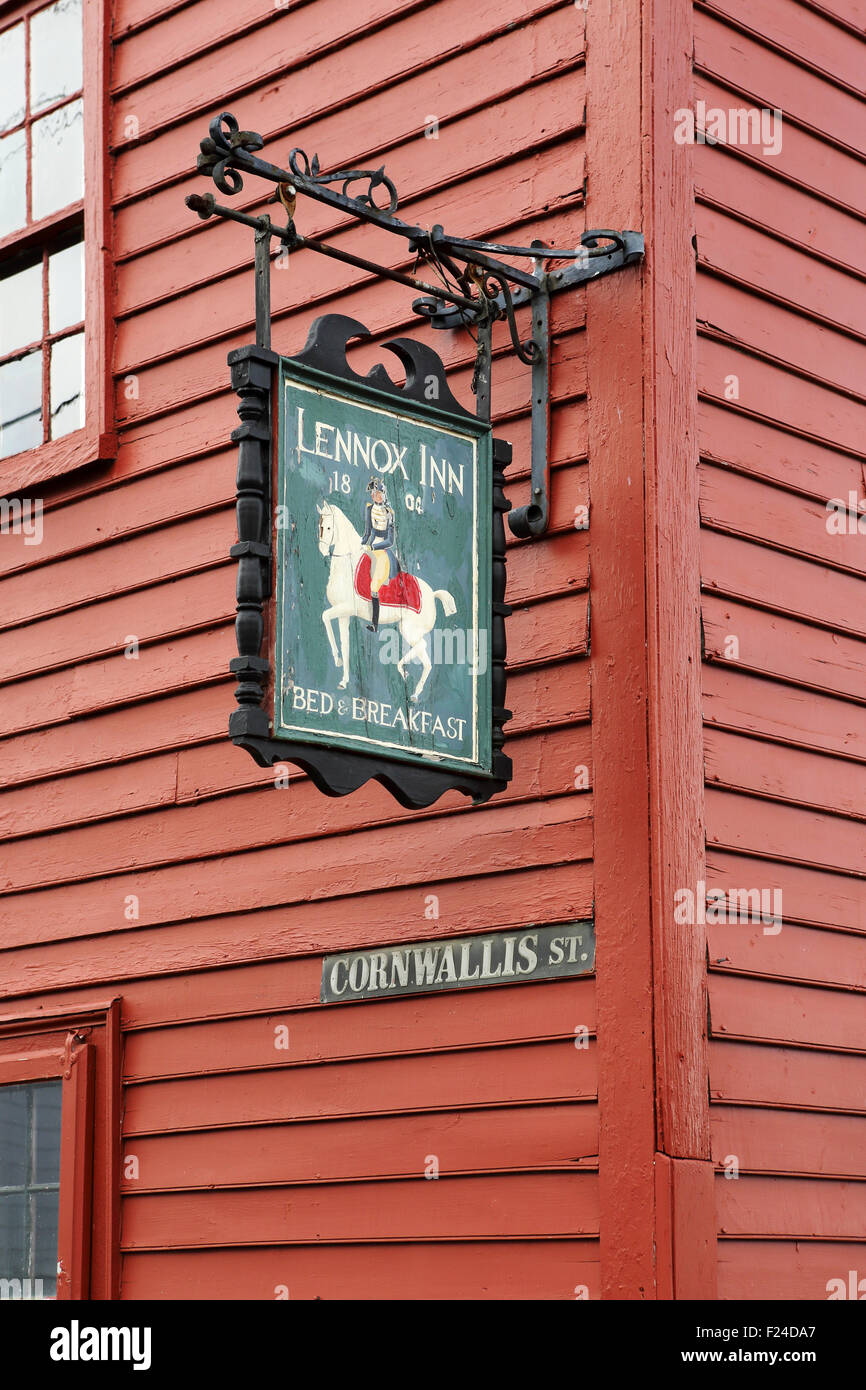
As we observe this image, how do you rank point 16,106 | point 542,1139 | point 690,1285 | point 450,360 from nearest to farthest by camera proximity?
point 690,1285
point 542,1139
point 450,360
point 16,106

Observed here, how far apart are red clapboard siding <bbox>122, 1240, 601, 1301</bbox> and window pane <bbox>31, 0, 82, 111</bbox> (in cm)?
417

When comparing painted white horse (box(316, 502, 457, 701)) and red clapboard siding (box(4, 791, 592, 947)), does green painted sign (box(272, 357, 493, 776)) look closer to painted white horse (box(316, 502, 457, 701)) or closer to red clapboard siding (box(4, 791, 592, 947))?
painted white horse (box(316, 502, 457, 701))

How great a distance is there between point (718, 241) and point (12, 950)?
3.29 metres

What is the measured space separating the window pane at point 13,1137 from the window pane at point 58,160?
3.17 metres

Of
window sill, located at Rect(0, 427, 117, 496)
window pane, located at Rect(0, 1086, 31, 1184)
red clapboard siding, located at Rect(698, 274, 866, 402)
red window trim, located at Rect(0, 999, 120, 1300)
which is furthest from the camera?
window sill, located at Rect(0, 427, 117, 496)

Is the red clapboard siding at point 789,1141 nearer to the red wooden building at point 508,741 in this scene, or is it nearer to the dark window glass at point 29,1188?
the red wooden building at point 508,741

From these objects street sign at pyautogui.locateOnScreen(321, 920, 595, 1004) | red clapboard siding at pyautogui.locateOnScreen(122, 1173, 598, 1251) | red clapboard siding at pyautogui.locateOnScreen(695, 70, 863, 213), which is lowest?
red clapboard siding at pyautogui.locateOnScreen(122, 1173, 598, 1251)

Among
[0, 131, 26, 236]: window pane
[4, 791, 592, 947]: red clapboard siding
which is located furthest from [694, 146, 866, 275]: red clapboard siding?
[0, 131, 26, 236]: window pane

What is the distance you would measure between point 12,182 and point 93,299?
38.8 inches

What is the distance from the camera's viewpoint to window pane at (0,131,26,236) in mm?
6766

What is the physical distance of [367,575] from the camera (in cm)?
413

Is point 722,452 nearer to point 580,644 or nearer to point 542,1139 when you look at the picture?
point 580,644

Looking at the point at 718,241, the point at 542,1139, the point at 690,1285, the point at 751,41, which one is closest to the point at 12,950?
the point at 542,1139

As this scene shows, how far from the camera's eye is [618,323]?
4.61 meters
